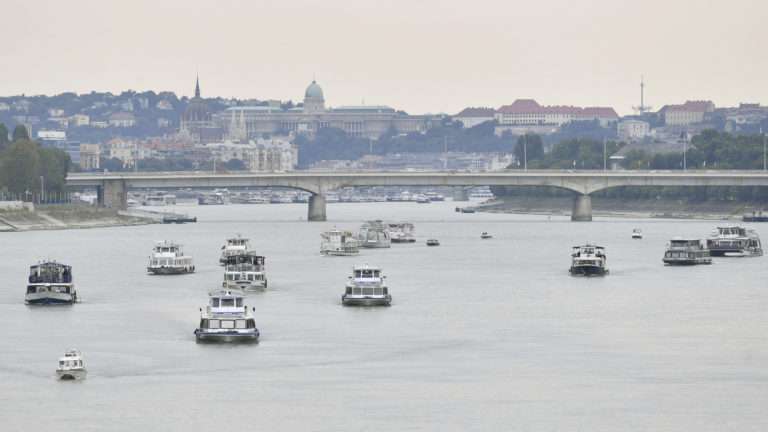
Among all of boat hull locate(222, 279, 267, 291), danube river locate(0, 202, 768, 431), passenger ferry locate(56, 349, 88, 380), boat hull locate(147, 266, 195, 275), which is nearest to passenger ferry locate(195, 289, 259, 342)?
danube river locate(0, 202, 768, 431)

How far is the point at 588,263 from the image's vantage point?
4993 inches

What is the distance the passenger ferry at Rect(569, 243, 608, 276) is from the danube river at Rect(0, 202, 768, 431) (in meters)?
1.25

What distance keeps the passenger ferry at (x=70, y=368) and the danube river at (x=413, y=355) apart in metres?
0.75

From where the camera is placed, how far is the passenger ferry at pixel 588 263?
416ft

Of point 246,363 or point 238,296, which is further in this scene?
point 238,296

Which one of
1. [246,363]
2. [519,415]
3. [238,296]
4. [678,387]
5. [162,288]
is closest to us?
[519,415]

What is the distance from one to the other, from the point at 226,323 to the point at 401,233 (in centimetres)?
9040

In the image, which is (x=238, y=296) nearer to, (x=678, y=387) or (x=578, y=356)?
(x=578, y=356)

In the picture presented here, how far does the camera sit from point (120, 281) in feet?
405

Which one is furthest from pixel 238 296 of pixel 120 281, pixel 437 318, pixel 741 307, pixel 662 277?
pixel 662 277

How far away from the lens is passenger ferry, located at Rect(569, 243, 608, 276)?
126812 mm

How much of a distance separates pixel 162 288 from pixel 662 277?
3037 centimetres

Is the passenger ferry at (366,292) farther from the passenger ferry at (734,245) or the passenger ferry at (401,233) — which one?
the passenger ferry at (401,233)

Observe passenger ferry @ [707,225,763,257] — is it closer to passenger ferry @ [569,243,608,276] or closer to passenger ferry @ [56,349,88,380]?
passenger ferry @ [569,243,608,276]
